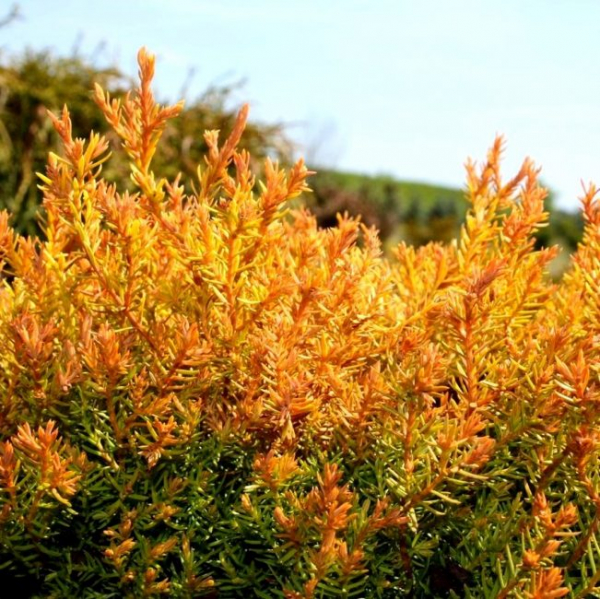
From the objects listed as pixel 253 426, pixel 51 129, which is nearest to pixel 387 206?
pixel 51 129

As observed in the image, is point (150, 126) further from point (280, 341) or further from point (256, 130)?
point (256, 130)

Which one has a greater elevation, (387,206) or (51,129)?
(387,206)

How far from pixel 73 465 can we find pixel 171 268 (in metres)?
0.43

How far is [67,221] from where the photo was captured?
61.8 inches

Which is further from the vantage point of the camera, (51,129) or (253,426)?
(51,129)

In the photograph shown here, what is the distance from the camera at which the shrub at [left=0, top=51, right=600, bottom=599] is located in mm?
1399

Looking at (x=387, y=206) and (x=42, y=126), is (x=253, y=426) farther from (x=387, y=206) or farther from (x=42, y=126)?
(x=387, y=206)

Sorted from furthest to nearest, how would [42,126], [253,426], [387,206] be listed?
1. [387,206]
2. [42,126]
3. [253,426]

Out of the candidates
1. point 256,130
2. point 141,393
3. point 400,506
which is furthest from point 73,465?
point 256,130

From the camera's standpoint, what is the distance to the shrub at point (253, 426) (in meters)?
1.40

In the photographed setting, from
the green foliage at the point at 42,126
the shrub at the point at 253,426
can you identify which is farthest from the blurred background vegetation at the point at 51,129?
the shrub at the point at 253,426

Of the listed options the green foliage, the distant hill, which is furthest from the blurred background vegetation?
the distant hill

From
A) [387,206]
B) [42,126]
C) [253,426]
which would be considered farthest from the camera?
[387,206]

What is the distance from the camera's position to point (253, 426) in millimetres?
1497
